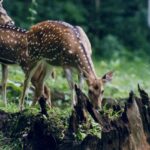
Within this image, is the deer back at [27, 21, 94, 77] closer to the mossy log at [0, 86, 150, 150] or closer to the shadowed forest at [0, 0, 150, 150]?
the mossy log at [0, 86, 150, 150]

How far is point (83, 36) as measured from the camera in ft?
38.2

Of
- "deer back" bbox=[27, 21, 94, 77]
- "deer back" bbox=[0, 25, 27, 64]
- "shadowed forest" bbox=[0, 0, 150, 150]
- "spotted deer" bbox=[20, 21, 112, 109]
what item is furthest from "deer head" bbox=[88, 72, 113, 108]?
"shadowed forest" bbox=[0, 0, 150, 150]

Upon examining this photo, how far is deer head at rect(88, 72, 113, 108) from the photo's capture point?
425 inches

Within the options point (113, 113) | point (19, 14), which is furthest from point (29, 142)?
point (19, 14)

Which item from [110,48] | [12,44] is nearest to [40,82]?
[12,44]

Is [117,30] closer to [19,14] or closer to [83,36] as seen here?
[19,14]

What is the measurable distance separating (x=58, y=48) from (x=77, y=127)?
6.86 ft

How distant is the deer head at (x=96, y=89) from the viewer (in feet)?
35.4

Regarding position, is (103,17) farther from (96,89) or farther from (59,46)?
(96,89)

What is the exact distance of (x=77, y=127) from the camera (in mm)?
9703

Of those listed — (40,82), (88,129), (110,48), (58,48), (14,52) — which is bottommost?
(88,129)

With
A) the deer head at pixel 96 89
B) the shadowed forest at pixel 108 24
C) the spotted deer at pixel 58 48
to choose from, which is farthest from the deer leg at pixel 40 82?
the shadowed forest at pixel 108 24

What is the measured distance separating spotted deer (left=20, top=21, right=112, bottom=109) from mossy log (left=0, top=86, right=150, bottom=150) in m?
1.19

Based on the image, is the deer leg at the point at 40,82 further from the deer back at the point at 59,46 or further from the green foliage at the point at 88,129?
the green foliage at the point at 88,129
